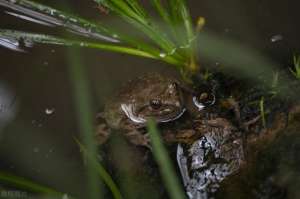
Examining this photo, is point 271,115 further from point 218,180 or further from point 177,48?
point 177,48

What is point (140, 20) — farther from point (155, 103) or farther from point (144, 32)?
point (155, 103)

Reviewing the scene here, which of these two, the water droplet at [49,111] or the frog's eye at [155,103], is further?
the water droplet at [49,111]

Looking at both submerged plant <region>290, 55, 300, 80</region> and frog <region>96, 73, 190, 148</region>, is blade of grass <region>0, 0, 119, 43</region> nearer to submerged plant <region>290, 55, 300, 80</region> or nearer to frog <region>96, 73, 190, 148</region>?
frog <region>96, 73, 190, 148</region>

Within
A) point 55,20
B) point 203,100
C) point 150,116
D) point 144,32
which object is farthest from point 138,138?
point 55,20

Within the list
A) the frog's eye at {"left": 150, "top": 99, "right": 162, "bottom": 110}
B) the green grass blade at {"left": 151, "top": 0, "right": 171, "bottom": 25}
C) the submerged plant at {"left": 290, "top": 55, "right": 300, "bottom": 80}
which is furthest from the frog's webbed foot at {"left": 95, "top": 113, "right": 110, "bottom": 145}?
the submerged plant at {"left": 290, "top": 55, "right": 300, "bottom": 80}

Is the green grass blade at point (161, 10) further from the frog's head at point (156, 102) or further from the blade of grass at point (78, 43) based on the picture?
the frog's head at point (156, 102)

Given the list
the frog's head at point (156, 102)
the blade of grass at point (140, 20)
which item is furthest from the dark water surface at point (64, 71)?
the blade of grass at point (140, 20)
